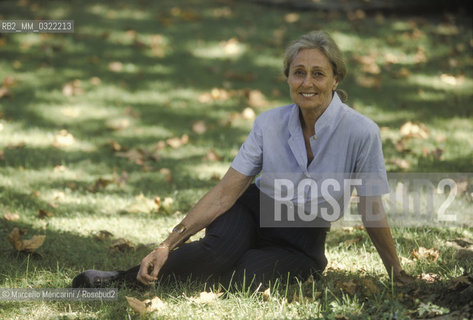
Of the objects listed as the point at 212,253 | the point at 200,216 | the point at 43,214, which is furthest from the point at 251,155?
the point at 43,214

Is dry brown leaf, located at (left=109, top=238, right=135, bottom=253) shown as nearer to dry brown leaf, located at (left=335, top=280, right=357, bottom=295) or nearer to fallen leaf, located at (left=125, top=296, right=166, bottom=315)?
fallen leaf, located at (left=125, top=296, right=166, bottom=315)

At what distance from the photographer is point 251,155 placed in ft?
9.71

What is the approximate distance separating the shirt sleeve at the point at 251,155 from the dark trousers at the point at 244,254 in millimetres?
202

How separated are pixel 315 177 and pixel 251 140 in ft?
1.24

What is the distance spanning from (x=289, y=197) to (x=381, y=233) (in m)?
0.50

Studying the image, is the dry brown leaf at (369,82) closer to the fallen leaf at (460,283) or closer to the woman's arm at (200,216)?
the woman's arm at (200,216)

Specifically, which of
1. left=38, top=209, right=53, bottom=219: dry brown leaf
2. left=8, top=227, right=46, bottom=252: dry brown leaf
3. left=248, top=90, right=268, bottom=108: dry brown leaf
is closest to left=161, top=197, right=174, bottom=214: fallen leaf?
left=38, top=209, right=53, bottom=219: dry brown leaf

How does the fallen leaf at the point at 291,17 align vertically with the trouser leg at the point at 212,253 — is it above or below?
above

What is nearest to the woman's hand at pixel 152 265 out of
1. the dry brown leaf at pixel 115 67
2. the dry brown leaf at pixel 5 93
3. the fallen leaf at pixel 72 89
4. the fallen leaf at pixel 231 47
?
the fallen leaf at pixel 72 89

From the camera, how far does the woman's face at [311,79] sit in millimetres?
2842

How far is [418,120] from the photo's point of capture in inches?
217

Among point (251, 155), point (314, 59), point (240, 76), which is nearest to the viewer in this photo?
point (314, 59)

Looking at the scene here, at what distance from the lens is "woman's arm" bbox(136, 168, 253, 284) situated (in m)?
2.72

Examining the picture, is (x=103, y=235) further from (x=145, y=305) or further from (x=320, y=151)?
(x=320, y=151)
